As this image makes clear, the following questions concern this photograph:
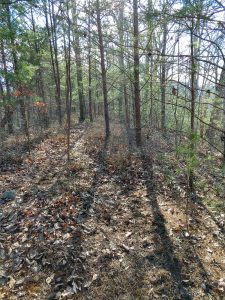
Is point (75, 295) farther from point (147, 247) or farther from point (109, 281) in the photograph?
point (147, 247)

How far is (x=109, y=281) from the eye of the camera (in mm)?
4203

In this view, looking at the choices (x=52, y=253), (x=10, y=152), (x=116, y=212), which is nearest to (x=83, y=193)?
(x=116, y=212)

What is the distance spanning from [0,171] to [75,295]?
581cm

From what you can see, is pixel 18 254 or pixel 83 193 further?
pixel 83 193

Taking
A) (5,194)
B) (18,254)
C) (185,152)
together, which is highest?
(185,152)

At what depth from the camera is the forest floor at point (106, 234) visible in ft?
13.5

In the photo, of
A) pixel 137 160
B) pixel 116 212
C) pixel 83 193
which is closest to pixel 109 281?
pixel 116 212

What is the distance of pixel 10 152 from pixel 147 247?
7.39 metres

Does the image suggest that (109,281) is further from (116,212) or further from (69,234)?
(116,212)

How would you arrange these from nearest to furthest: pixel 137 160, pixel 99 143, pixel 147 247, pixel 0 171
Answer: pixel 147 247
pixel 0 171
pixel 137 160
pixel 99 143

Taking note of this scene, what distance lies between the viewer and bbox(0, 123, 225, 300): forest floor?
4121 mm

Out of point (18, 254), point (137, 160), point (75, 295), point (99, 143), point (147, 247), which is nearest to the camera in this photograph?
point (75, 295)

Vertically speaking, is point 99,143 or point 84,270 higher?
point 99,143

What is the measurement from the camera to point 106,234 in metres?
5.38
